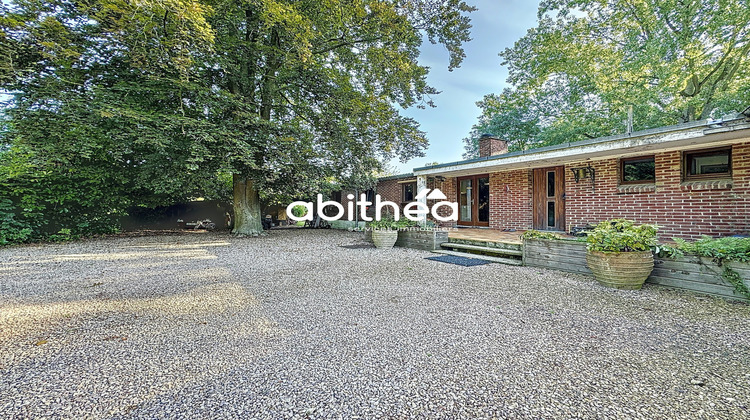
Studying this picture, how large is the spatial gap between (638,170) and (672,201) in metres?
0.92

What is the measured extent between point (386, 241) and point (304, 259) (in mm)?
2432

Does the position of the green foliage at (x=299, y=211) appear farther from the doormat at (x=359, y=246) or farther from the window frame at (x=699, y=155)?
the window frame at (x=699, y=155)

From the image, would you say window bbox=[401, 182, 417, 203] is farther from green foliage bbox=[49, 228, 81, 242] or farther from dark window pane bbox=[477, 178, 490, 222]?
green foliage bbox=[49, 228, 81, 242]

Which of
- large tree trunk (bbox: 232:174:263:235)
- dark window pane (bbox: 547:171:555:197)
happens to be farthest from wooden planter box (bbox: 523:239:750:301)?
large tree trunk (bbox: 232:174:263:235)

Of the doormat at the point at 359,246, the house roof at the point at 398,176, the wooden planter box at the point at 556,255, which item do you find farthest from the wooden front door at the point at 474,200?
the wooden planter box at the point at 556,255

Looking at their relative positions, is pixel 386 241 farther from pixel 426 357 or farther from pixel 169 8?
pixel 169 8

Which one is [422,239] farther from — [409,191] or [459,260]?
[409,191]

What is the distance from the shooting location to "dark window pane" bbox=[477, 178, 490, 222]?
32.7ft

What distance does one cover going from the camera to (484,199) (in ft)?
33.4

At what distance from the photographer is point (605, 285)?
13.9 ft

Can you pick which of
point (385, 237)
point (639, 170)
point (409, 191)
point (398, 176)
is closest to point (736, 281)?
point (639, 170)

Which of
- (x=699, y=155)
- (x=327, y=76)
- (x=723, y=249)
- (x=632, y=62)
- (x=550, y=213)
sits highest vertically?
(x=632, y=62)

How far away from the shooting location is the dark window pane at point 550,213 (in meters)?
8.41

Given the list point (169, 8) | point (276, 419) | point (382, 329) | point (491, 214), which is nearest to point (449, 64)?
point (491, 214)
